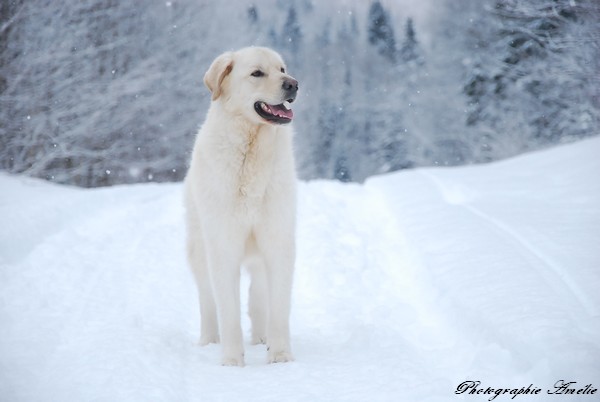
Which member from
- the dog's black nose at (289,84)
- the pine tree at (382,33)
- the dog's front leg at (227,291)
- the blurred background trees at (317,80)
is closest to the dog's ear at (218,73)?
the dog's black nose at (289,84)

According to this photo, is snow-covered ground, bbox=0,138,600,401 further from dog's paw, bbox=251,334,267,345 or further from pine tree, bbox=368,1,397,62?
pine tree, bbox=368,1,397,62

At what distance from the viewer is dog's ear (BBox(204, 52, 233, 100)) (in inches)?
161

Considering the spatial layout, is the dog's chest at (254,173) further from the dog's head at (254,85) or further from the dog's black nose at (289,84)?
the dog's black nose at (289,84)

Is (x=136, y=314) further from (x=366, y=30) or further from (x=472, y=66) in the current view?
(x=366, y=30)

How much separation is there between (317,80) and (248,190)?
124 feet

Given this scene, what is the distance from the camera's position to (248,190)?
3859 mm

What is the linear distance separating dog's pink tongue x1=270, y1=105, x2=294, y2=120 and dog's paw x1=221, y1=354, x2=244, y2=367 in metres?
1.63

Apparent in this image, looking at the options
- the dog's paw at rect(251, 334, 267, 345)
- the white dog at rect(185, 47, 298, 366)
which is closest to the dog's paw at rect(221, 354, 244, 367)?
the white dog at rect(185, 47, 298, 366)

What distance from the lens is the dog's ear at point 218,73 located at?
13.4ft

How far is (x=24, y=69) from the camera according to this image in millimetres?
16938

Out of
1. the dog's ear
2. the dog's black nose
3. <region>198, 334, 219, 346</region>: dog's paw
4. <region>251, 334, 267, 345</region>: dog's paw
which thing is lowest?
<region>251, 334, 267, 345</region>: dog's paw

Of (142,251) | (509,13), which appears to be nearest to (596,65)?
(509,13)

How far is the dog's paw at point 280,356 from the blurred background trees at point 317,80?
15444mm

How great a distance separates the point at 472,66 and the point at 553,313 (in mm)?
26482
